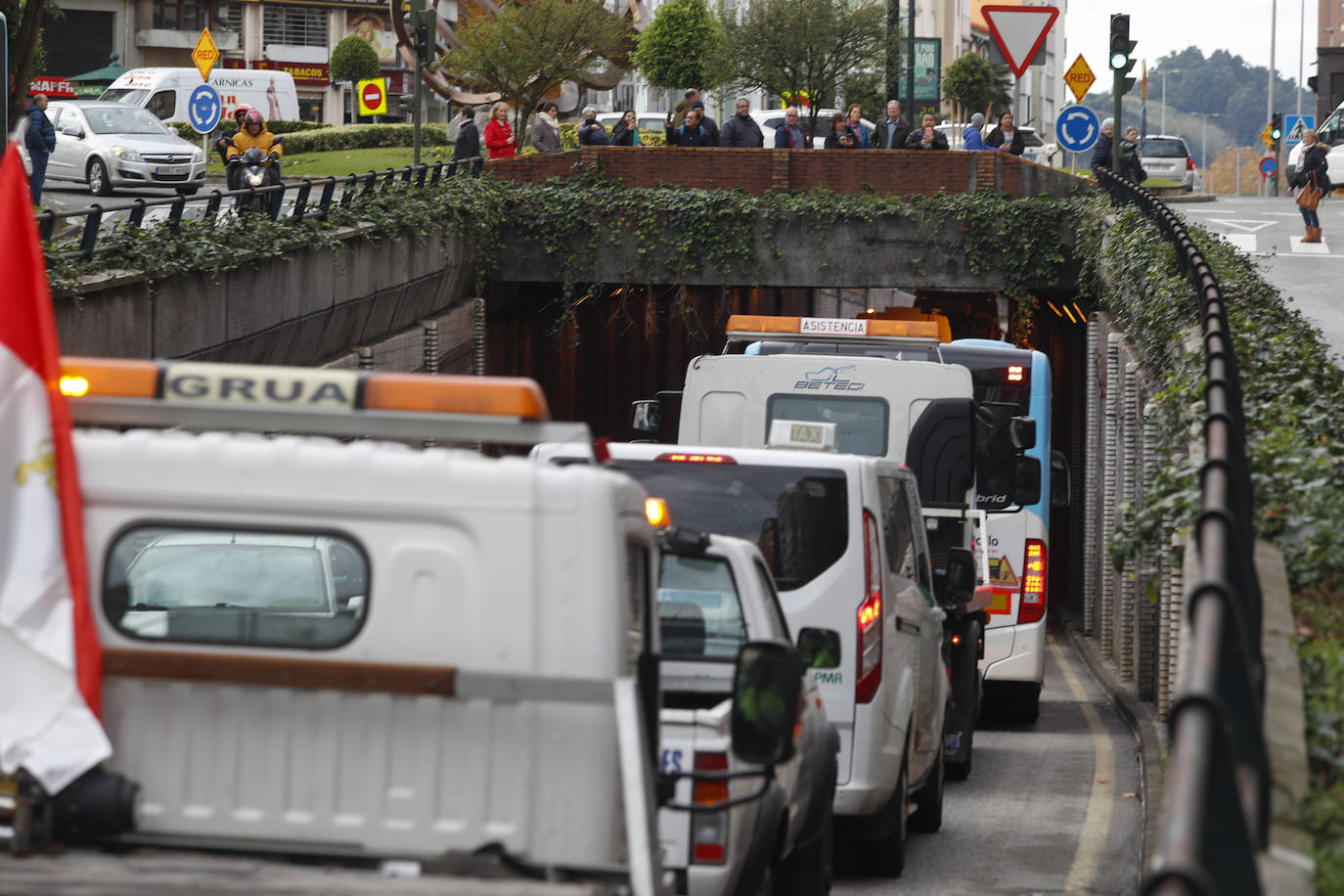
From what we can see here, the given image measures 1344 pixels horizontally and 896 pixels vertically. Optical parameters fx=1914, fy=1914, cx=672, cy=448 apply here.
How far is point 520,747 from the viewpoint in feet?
14.0

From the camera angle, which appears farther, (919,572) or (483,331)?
(483,331)

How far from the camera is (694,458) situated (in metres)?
8.86

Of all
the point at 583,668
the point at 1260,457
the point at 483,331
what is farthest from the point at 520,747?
the point at 483,331

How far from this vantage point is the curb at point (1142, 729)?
958 cm

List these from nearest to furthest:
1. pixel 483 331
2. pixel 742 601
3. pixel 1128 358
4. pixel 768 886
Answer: pixel 768 886 → pixel 742 601 → pixel 1128 358 → pixel 483 331

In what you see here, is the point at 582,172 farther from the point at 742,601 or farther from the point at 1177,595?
the point at 742,601

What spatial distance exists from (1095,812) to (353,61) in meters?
75.0

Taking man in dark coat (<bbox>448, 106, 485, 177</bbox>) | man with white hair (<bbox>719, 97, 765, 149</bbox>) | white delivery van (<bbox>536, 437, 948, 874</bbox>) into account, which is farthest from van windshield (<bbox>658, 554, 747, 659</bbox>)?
man with white hair (<bbox>719, 97, 765, 149</bbox>)

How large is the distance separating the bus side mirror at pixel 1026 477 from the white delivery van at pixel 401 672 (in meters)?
11.0

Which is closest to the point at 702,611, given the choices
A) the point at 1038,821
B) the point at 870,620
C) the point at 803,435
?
the point at 870,620

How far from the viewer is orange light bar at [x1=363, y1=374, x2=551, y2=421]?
14.3 feet

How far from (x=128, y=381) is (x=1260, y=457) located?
5.16 m

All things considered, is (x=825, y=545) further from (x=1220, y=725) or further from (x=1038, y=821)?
(x=1220, y=725)

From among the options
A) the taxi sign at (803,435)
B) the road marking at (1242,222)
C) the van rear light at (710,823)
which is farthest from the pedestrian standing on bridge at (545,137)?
the van rear light at (710,823)
